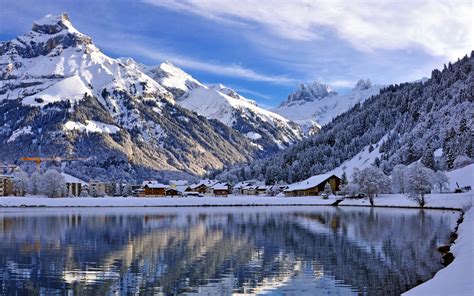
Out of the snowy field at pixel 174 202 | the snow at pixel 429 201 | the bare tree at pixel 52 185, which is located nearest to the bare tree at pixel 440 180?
the snow at pixel 429 201

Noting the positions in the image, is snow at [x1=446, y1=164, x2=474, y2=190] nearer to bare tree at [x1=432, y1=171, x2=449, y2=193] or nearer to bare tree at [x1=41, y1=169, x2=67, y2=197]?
bare tree at [x1=432, y1=171, x2=449, y2=193]

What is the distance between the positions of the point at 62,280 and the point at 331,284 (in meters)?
15.8

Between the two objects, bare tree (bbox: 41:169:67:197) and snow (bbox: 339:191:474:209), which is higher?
bare tree (bbox: 41:169:67:197)

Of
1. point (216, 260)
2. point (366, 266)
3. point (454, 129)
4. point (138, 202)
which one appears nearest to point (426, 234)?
point (366, 266)

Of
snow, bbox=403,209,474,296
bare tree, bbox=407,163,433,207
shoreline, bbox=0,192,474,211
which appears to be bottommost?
snow, bbox=403,209,474,296

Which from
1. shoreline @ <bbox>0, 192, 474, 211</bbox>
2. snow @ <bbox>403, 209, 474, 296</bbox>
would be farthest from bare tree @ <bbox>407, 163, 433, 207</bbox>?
snow @ <bbox>403, 209, 474, 296</bbox>

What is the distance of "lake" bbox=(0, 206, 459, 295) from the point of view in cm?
3161

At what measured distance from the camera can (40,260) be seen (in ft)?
140

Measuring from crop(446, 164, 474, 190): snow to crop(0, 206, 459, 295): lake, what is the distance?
87646 millimetres

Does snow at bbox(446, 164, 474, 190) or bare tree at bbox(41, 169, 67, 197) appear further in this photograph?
bare tree at bbox(41, 169, 67, 197)

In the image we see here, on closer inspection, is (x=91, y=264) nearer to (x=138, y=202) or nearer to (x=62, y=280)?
(x=62, y=280)

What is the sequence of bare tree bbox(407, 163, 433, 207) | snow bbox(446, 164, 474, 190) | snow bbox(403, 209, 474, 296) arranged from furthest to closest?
1. snow bbox(446, 164, 474, 190)
2. bare tree bbox(407, 163, 433, 207)
3. snow bbox(403, 209, 474, 296)

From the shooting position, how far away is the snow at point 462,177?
146625mm

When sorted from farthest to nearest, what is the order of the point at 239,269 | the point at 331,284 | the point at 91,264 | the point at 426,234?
the point at 426,234
the point at 91,264
the point at 239,269
the point at 331,284
